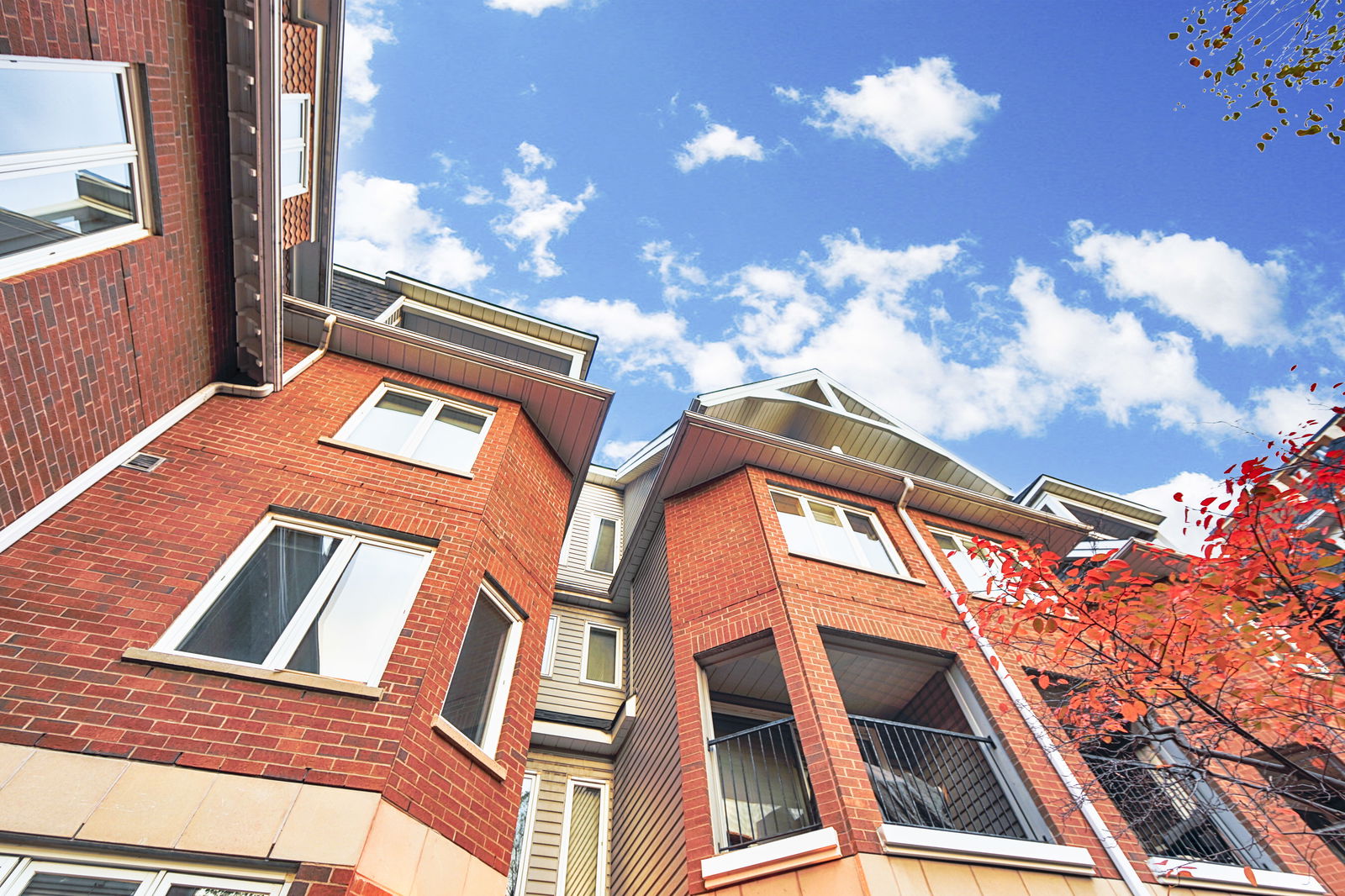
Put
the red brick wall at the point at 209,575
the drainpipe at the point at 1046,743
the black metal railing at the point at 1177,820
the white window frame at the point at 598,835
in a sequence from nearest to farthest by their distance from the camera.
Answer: the red brick wall at the point at 209,575, the drainpipe at the point at 1046,743, the black metal railing at the point at 1177,820, the white window frame at the point at 598,835

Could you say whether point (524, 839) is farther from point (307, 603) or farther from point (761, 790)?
point (307, 603)

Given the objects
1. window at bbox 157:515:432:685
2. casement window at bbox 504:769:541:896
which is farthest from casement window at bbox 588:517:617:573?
window at bbox 157:515:432:685

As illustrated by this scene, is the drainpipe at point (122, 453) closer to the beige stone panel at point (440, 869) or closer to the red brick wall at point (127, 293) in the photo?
the red brick wall at point (127, 293)

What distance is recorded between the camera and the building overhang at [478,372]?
9.22 metres

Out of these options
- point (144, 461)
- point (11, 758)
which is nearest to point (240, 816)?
point (11, 758)

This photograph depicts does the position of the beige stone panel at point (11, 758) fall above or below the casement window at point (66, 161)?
below

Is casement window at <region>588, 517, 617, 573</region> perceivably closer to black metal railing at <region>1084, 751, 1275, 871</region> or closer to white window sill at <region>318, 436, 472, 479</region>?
white window sill at <region>318, 436, 472, 479</region>

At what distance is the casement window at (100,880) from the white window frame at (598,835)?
5.59m

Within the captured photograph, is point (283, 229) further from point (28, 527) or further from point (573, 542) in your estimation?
point (573, 542)

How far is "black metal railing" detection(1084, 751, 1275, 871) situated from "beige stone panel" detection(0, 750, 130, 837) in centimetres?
989

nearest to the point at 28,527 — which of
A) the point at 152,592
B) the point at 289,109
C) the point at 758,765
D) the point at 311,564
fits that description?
the point at 152,592

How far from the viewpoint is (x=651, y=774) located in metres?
8.62

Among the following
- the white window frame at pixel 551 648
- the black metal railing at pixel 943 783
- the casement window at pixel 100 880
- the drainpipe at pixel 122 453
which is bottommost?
the casement window at pixel 100 880

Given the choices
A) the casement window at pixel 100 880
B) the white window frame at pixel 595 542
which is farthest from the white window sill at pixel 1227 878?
the white window frame at pixel 595 542
